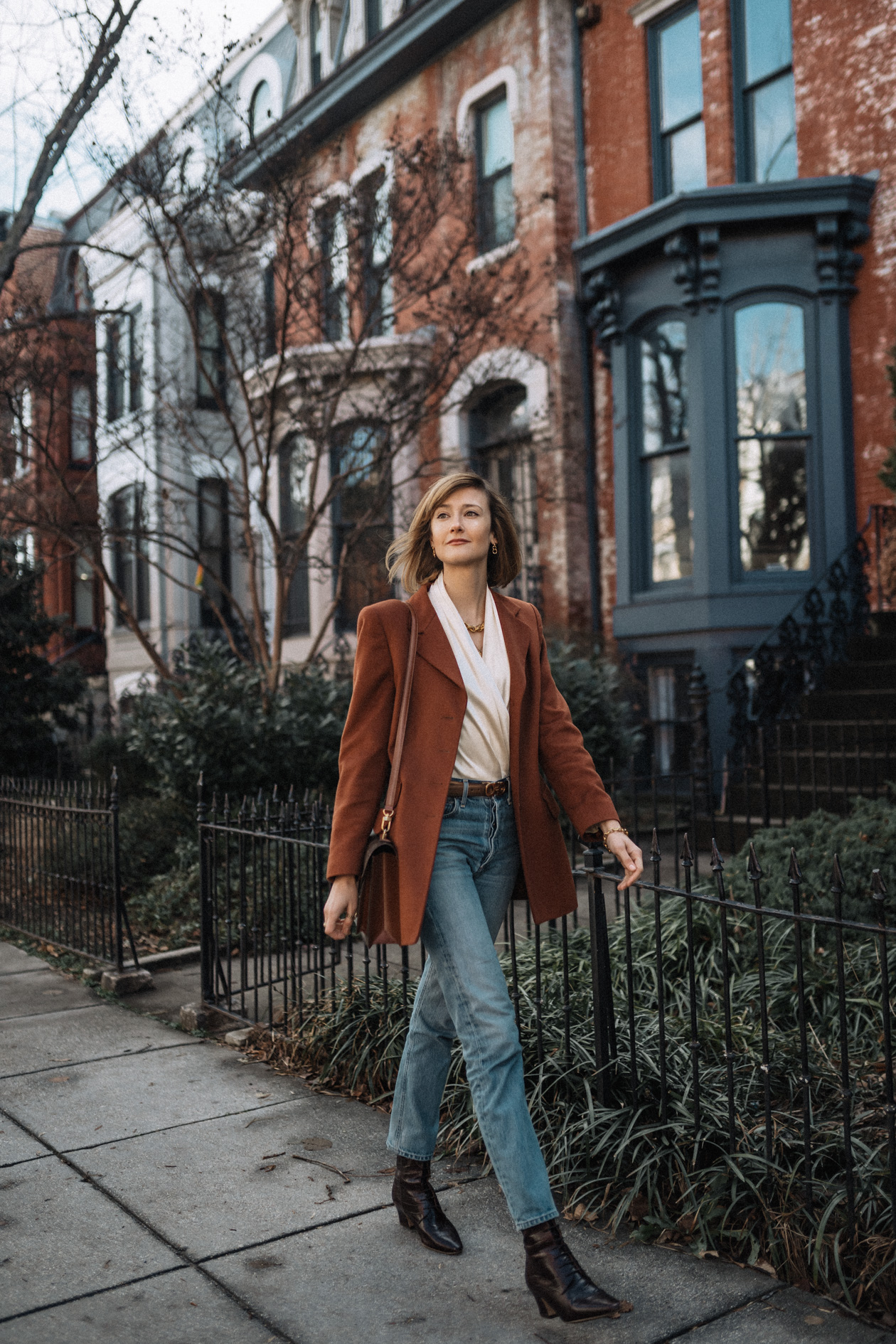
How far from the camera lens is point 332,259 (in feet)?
38.4

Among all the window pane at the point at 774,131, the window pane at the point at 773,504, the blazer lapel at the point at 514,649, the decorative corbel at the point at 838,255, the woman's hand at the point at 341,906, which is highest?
the window pane at the point at 774,131

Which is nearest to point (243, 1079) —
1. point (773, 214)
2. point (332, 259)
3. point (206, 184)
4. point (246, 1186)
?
point (246, 1186)

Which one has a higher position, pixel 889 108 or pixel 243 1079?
pixel 889 108

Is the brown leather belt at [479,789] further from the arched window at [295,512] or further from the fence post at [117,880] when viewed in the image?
the arched window at [295,512]

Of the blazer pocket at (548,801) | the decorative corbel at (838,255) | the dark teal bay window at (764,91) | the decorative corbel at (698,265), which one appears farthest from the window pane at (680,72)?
the blazer pocket at (548,801)

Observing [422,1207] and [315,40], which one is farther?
[315,40]

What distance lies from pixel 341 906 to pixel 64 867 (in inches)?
194

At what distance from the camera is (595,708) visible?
33.2 feet

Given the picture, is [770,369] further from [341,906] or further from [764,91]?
[341,906]

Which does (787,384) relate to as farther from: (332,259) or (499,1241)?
(499,1241)

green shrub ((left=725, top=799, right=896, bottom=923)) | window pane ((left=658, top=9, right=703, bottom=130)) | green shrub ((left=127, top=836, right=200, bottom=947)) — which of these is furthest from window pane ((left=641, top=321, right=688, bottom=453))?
green shrub ((left=127, top=836, right=200, bottom=947))

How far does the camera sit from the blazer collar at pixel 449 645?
3205mm

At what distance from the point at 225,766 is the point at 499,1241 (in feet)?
19.3

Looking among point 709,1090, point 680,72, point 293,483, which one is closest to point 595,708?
point 293,483
